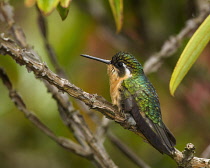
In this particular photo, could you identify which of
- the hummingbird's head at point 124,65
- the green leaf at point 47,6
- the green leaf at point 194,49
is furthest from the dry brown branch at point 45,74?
the hummingbird's head at point 124,65

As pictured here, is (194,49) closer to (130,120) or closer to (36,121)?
(130,120)

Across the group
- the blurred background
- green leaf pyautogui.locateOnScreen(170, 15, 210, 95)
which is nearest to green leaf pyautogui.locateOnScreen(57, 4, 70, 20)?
green leaf pyautogui.locateOnScreen(170, 15, 210, 95)

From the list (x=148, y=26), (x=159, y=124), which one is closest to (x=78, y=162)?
(x=148, y=26)

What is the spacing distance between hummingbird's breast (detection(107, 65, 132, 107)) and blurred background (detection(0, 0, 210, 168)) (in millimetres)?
1021

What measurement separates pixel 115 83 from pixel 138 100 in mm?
224

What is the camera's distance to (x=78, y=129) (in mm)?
2754

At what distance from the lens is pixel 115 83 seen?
284 cm

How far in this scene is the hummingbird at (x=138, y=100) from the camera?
7.80ft

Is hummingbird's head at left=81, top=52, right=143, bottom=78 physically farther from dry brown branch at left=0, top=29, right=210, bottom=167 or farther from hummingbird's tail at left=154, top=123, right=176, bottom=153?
dry brown branch at left=0, top=29, right=210, bottom=167

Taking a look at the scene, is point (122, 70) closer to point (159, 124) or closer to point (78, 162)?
point (159, 124)

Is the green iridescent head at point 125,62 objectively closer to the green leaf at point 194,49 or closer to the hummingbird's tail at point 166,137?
the hummingbird's tail at point 166,137

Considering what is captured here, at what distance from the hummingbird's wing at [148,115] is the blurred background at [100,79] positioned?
1171 mm

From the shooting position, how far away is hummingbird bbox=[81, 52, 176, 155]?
2377 mm

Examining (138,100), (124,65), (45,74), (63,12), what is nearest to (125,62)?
(124,65)
